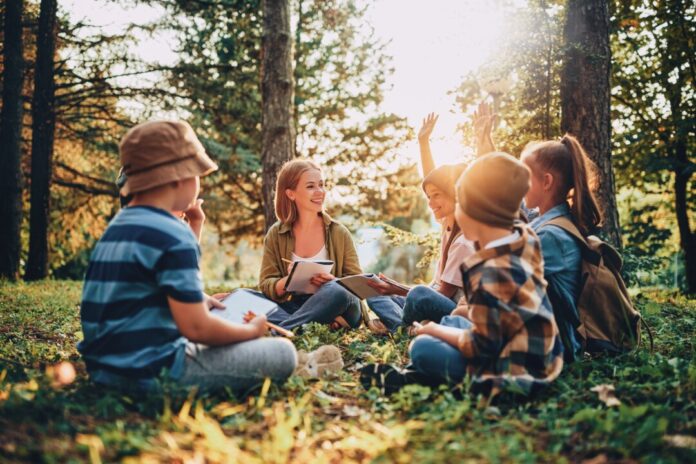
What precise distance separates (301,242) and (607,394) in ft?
9.91

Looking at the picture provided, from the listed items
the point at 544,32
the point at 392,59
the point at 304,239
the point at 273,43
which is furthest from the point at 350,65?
the point at 304,239

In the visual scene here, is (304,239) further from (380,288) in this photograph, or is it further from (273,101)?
(273,101)

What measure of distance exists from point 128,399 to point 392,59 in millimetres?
14821

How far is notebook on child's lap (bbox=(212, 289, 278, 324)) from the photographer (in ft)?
10.4

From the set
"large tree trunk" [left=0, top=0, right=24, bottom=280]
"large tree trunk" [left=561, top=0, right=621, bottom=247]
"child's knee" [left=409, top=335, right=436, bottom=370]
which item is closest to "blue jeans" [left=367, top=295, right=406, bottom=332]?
"child's knee" [left=409, top=335, right=436, bottom=370]

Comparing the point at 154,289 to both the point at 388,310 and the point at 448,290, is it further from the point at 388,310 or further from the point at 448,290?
the point at 388,310

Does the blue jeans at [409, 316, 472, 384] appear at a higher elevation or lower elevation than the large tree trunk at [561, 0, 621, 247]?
lower

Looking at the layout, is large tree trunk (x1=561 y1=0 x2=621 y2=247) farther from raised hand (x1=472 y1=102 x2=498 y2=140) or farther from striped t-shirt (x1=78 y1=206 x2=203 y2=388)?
striped t-shirt (x1=78 y1=206 x2=203 y2=388)

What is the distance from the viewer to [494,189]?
2.58 metres

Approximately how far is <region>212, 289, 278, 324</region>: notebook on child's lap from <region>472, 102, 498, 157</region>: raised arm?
2049 mm

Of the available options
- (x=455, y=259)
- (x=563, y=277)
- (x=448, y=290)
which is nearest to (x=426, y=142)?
(x=455, y=259)

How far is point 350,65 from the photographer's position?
52.6ft

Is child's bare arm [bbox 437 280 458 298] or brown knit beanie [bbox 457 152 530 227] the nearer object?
brown knit beanie [bbox 457 152 530 227]

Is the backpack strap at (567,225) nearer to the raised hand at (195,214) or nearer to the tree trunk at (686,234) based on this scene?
the raised hand at (195,214)
